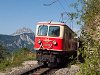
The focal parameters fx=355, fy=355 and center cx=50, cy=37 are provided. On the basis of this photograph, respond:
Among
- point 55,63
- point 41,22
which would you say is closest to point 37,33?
point 41,22

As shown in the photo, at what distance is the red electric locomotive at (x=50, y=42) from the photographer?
→ 2103cm

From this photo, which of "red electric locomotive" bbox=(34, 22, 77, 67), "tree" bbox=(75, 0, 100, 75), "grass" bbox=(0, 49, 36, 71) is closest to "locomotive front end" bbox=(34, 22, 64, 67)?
"red electric locomotive" bbox=(34, 22, 77, 67)

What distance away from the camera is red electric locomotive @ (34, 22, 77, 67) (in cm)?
2103

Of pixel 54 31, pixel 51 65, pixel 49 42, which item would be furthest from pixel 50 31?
pixel 51 65

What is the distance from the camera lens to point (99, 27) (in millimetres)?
7352

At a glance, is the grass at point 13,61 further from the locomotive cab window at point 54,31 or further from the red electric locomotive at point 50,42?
the locomotive cab window at point 54,31

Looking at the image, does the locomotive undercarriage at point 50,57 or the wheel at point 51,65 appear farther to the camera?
the wheel at point 51,65

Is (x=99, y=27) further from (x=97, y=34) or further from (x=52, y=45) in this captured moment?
(x=52, y=45)

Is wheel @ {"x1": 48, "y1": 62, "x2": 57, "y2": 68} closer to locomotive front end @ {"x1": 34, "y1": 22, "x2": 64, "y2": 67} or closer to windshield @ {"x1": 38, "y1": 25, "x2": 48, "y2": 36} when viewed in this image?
locomotive front end @ {"x1": 34, "y1": 22, "x2": 64, "y2": 67}

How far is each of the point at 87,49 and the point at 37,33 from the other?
1416 centimetres

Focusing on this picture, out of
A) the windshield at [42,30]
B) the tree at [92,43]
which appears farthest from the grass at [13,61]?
the tree at [92,43]

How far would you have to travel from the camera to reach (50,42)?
21078 mm

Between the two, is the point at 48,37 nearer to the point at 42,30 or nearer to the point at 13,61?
the point at 42,30

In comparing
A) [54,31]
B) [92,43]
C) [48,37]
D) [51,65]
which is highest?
[54,31]
